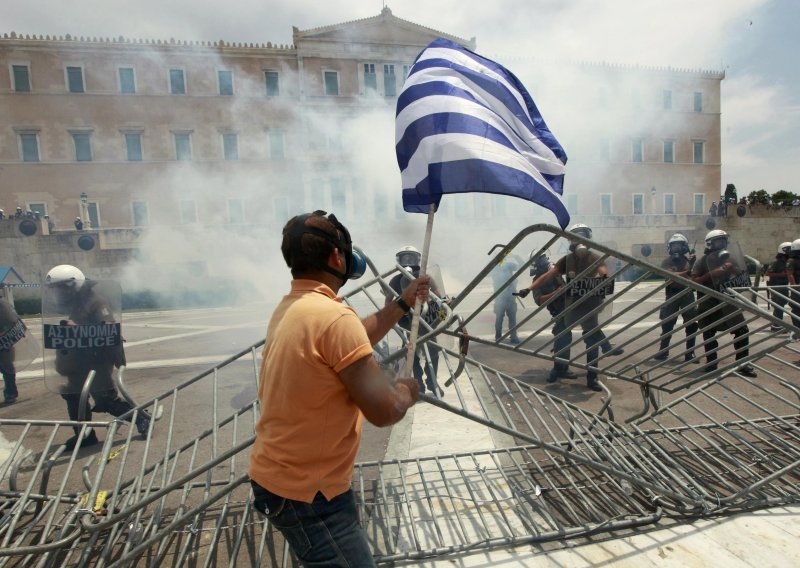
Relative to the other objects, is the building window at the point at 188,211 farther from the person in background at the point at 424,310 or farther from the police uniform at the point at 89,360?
the police uniform at the point at 89,360

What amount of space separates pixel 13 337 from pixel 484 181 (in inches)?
225

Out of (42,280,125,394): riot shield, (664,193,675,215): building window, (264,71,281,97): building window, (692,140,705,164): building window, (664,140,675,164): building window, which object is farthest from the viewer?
(692,140,705,164): building window

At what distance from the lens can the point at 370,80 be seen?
29.5 meters

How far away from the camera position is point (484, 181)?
6.17 ft

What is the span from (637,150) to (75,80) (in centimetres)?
3727

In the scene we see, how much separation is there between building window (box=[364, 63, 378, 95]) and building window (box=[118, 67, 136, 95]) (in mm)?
13497

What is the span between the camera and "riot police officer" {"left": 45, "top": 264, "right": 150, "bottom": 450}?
4012 mm

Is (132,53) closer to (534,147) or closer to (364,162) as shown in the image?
(364,162)

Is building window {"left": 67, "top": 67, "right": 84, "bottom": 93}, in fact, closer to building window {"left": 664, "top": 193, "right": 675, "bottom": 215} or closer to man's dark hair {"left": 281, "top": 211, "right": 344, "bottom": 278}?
man's dark hair {"left": 281, "top": 211, "right": 344, "bottom": 278}

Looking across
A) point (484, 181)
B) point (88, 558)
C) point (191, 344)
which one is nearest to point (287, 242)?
point (484, 181)

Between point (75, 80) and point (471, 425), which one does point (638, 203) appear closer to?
point (471, 425)

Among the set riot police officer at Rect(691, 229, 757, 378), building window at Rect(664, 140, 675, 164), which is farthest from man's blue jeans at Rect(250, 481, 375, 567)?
building window at Rect(664, 140, 675, 164)

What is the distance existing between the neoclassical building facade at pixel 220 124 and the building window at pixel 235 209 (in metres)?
0.07

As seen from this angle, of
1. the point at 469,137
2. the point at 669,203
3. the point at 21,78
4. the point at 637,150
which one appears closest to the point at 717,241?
the point at 469,137
